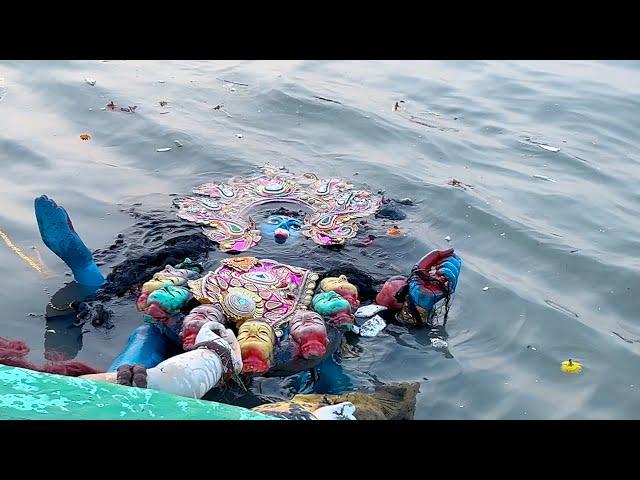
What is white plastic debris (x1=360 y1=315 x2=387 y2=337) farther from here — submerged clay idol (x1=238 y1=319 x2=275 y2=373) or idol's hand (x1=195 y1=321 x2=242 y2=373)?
idol's hand (x1=195 y1=321 x2=242 y2=373)

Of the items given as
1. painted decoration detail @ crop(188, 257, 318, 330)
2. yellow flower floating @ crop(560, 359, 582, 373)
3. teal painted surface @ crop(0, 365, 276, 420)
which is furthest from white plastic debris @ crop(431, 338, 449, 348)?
teal painted surface @ crop(0, 365, 276, 420)

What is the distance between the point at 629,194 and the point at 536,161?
102cm

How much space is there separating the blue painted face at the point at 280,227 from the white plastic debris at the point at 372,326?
1.13 meters

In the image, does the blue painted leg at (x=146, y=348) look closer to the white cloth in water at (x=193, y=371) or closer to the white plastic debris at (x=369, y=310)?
the white cloth in water at (x=193, y=371)

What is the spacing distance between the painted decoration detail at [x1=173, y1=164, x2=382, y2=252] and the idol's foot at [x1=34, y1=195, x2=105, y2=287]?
1.07 m

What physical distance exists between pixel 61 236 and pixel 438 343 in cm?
251

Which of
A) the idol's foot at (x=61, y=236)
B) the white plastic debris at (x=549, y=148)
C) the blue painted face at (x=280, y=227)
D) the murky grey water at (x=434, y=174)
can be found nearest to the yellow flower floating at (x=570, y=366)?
the murky grey water at (x=434, y=174)

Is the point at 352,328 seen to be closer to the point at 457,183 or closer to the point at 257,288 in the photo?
the point at 257,288

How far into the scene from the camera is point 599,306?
5.26m

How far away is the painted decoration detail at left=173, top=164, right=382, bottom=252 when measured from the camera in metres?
5.66

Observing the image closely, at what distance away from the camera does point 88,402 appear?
292cm

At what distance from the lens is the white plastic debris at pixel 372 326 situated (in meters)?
4.73

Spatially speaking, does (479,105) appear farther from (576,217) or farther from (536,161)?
(576,217)

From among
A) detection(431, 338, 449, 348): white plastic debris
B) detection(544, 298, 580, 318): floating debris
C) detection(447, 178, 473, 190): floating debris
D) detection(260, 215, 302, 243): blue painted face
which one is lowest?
detection(431, 338, 449, 348): white plastic debris
